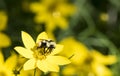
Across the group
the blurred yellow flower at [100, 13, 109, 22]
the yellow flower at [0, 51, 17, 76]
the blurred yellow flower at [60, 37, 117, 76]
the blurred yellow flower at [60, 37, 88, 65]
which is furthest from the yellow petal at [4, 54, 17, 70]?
the blurred yellow flower at [100, 13, 109, 22]

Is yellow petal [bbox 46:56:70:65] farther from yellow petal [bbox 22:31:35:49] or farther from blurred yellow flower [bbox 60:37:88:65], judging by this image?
blurred yellow flower [bbox 60:37:88:65]

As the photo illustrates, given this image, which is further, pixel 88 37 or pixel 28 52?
pixel 88 37

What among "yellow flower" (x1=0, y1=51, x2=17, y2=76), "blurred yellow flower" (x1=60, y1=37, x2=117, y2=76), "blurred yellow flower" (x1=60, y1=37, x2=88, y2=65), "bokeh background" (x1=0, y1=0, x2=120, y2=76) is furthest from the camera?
"bokeh background" (x1=0, y1=0, x2=120, y2=76)

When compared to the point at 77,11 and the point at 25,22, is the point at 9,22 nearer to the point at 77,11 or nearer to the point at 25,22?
the point at 25,22

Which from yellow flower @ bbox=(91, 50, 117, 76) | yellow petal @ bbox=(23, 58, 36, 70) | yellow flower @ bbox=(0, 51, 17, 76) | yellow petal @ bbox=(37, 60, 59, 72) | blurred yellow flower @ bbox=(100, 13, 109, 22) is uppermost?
yellow petal @ bbox=(23, 58, 36, 70)

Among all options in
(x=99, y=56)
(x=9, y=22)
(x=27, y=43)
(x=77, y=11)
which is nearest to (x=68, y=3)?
(x=77, y=11)

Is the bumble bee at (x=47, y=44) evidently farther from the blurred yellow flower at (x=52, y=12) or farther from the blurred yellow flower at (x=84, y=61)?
the blurred yellow flower at (x=52, y=12)

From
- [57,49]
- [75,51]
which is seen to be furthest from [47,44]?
[75,51]
